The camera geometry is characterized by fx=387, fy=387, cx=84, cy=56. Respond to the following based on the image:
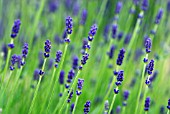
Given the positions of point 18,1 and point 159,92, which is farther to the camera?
point 18,1

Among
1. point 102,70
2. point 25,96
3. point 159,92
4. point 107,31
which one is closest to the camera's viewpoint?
point 25,96

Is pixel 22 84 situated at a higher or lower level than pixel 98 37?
lower

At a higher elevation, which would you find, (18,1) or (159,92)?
(18,1)

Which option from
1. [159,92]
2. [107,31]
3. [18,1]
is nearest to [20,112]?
[159,92]

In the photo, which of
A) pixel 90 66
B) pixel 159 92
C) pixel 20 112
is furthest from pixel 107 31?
pixel 20 112

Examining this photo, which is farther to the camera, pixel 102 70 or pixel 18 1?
pixel 18 1

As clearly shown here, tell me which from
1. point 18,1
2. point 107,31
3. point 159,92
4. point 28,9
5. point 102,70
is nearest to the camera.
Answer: point 102,70

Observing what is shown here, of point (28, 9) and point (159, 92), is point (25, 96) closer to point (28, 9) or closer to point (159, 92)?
point (159, 92)

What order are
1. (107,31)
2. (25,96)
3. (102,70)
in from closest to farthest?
1. (25,96)
2. (102,70)
3. (107,31)

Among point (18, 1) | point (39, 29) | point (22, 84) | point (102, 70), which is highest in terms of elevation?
point (18, 1)
